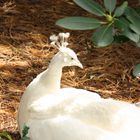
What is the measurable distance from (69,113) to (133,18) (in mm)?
889

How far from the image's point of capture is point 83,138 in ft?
7.19

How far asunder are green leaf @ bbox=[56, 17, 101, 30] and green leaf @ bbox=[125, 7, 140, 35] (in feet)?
0.34

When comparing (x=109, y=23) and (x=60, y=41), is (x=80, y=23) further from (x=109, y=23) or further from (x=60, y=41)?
(x=60, y=41)

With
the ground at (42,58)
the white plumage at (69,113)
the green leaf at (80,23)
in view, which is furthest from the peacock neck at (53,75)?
the green leaf at (80,23)

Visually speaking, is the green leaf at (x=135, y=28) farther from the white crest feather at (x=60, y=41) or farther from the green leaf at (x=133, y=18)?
the white crest feather at (x=60, y=41)

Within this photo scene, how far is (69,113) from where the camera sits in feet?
7.77

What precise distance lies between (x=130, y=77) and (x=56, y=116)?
1.28 meters

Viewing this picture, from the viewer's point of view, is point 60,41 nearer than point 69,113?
No

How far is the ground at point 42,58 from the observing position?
336 centimetres

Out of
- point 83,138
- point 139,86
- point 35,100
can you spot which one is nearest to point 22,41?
point 139,86

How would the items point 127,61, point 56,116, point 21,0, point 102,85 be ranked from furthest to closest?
point 21,0
point 127,61
point 102,85
point 56,116

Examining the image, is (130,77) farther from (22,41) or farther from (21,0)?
(21,0)

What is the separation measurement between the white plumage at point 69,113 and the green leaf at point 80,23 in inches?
27.6

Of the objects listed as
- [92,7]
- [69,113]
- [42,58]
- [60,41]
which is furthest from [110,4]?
[42,58]
